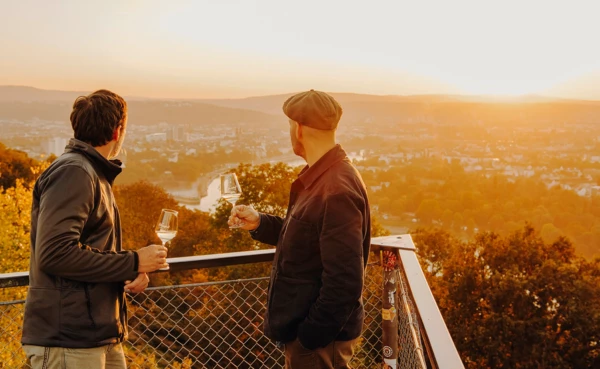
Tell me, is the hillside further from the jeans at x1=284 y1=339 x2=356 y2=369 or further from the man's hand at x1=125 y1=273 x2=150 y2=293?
the jeans at x1=284 y1=339 x2=356 y2=369

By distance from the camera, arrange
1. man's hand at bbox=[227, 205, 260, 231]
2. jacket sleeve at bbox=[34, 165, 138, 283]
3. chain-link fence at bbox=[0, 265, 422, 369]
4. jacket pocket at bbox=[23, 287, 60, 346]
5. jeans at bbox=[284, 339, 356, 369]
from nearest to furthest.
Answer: jacket sleeve at bbox=[34, 165, 138, 283] < jacket pocket at bbox=[23, 287, 60, 346] < jeans at bbox=[284, 339, 356, 369] < man's hand at bbox=[227, 205, 260, 231] < chain-link fence at bbox=[0, 265, 422, 369]

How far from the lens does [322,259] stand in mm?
1987

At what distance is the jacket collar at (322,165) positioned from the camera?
2150 mm

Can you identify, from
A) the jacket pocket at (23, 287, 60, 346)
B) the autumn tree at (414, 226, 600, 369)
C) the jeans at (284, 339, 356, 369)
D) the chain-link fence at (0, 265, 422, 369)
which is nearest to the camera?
the jacket pocket at (23, 287, 60, 346)

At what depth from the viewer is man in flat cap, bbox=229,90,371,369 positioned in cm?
197

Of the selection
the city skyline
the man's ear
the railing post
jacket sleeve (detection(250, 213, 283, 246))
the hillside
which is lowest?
the hillside

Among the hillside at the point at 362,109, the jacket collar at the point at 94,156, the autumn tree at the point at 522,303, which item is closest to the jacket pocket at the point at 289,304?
the jacket collar at the point at 94,156

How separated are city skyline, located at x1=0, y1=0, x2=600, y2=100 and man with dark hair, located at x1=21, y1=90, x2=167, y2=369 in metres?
52.9

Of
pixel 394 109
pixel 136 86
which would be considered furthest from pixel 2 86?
pixel 394 109

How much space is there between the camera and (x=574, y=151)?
3265 inches

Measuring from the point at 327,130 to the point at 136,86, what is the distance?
8780 centimetres

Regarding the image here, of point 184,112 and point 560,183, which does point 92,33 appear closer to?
point 184,112

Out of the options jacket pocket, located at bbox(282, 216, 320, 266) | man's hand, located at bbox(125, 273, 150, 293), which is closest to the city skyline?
man's hand, located at bbox(125, 273, 150, 293)

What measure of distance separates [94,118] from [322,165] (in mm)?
953
